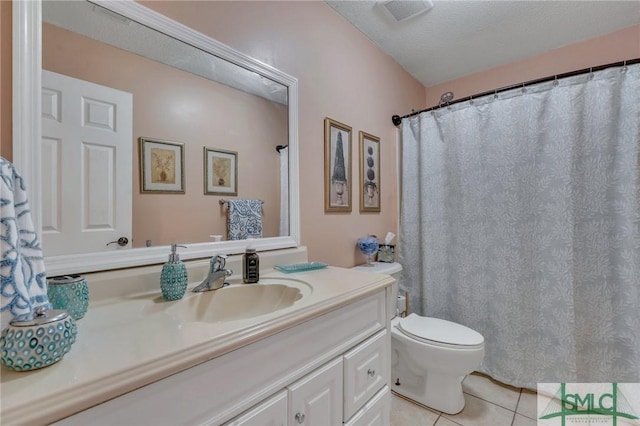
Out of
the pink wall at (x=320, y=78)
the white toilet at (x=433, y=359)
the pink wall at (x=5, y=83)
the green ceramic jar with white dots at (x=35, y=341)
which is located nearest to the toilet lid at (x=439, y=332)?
the white toilet at (x=433, y=359)

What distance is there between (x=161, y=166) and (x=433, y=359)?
1.56 meters

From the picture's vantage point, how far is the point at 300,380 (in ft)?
2.50

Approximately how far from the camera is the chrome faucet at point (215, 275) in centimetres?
100

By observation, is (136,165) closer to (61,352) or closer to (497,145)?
(61,352)

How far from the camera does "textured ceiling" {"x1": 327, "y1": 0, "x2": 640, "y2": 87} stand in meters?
1.67

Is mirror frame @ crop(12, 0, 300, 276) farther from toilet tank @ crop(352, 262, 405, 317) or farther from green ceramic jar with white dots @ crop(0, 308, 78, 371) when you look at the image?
toilet tank @ crop(352, 262, 405, 317)

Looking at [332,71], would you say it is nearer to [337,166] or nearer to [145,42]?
[337,166]

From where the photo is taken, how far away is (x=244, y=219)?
4.20 ft

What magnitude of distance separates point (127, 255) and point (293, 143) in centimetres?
88

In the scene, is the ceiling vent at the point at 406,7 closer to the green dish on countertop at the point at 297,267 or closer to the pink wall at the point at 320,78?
the pink wall at the point at 320,78

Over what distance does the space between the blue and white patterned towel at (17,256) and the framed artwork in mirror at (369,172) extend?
1.62 meters

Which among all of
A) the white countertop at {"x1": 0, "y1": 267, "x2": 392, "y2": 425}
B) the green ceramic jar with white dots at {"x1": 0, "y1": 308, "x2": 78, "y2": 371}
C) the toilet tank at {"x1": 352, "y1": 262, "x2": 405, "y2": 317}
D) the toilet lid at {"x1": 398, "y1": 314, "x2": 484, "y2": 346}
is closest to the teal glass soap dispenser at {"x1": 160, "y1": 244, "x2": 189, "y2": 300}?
the white countertop at {"x1": 0, "y1": 267, "x2": 392, "y2": 425}

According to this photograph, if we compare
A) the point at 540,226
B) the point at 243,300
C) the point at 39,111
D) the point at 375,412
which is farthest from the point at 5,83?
the point at 540,226

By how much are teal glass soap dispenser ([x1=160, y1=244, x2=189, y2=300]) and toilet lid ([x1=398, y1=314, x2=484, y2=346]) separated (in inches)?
48.1
